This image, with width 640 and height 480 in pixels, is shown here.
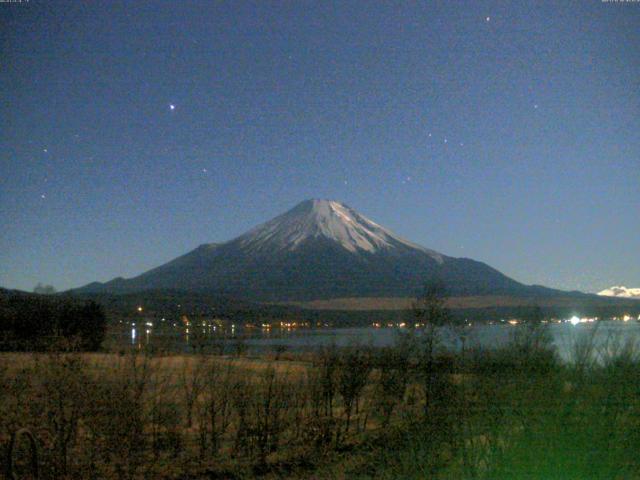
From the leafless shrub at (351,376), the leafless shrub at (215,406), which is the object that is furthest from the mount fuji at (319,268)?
the leafless shrub at (215,406)

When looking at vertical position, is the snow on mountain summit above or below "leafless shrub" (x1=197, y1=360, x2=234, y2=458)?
above

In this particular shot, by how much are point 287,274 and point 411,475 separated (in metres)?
146

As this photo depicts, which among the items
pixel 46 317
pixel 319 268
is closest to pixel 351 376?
pixel 46 317

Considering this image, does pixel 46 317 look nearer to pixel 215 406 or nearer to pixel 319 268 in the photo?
pixel 215 406

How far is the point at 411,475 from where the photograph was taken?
5988mm

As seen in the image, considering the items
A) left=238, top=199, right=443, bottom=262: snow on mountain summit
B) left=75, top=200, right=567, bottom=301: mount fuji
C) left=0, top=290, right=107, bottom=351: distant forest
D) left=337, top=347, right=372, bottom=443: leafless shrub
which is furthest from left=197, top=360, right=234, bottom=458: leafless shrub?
left=238, top=199, right=443, bottom=262: snow on mountain summit

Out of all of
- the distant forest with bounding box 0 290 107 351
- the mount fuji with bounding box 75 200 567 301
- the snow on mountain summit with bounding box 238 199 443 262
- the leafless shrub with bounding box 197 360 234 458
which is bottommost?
the leafless shrub with bounding box 197 360 234 458

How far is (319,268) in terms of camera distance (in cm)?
15450

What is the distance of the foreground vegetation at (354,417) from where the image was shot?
5324 mm

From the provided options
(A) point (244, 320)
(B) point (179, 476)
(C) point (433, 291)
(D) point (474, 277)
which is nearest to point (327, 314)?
(A) point (244, 320)

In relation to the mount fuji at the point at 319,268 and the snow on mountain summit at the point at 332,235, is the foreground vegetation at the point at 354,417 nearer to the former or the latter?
the mount fuji at the point at 319,268

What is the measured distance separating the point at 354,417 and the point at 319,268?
139 meters

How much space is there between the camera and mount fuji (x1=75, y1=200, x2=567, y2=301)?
13588 centimetres

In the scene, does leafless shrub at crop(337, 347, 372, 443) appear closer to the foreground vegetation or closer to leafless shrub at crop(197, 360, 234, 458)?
the foreground vegetation
